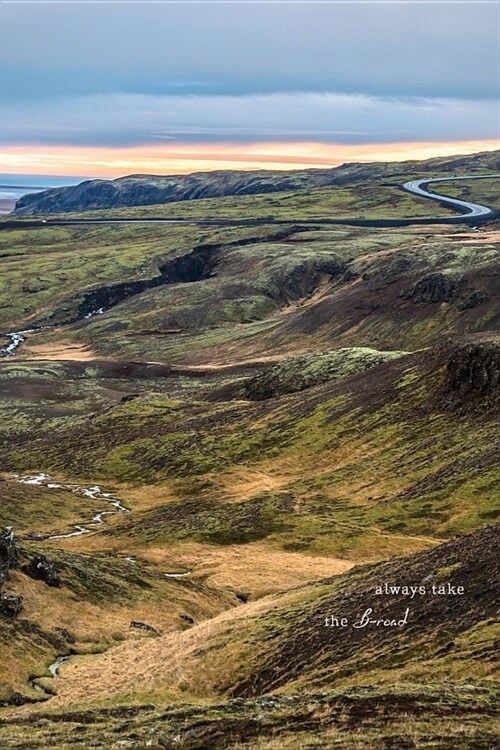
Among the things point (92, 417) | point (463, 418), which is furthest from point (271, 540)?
point (92, 417)

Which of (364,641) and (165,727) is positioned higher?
(165,727)

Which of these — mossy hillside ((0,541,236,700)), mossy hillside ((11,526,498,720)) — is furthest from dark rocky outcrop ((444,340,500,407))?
mossy hillside ((0,541,236,700))

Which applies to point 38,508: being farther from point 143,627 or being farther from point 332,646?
point 332,646

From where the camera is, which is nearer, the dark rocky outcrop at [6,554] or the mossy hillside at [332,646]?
the mossy hillside at [332,646]

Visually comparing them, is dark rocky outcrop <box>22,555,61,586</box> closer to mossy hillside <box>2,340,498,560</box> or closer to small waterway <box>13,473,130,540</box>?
mossy hillside <box>2,340,498,560</box>

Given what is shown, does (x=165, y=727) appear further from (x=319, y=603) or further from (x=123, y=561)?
(x=123, y=561)

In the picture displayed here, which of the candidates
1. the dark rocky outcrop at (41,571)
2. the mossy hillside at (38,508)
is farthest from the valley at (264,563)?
the mossy hillside at (38,508)

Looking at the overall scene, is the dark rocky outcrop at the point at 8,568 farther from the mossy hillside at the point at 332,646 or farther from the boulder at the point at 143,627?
the boulder at the point at 143,627
